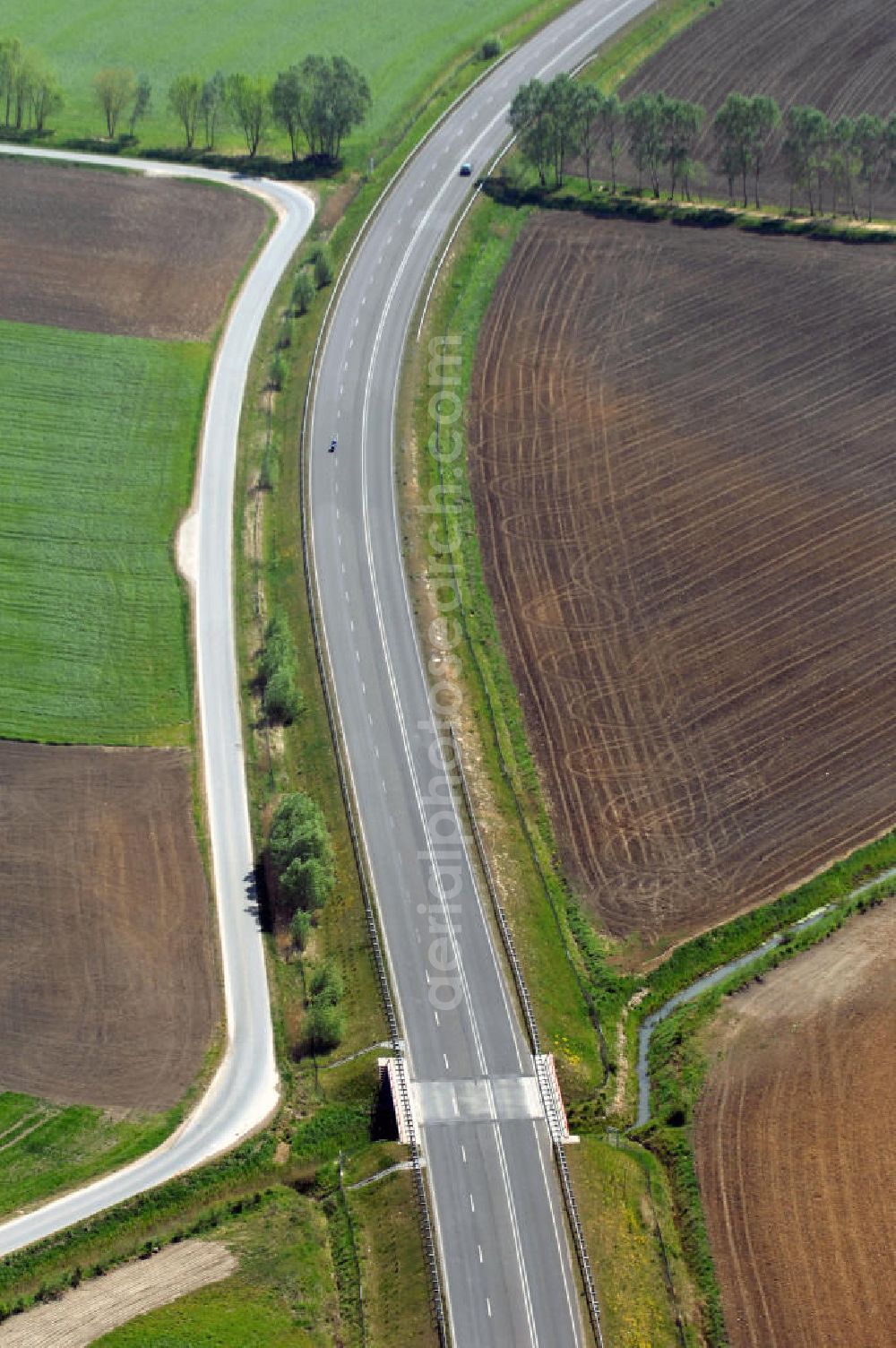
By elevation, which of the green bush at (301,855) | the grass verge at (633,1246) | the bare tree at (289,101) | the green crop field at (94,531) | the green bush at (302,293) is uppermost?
the bare tree at (289,101)

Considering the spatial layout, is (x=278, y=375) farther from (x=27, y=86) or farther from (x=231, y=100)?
(x=27, y=86)

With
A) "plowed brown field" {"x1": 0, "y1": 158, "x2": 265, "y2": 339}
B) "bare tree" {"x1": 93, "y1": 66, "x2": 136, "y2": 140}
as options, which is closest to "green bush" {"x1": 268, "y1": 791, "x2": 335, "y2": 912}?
"plowed brown field" {"x1": 0, "y1": 158, "x2": 265, "y2": 339}

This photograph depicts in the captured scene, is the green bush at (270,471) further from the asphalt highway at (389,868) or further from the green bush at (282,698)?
the green bush at (282,698)

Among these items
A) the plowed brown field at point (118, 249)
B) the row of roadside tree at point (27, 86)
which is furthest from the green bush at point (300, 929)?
the row of roadside tree at point (27, 86)

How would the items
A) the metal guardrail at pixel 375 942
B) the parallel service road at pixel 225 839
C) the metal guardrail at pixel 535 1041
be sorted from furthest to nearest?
the parallel service road at pixel 225 839, the metal guardrail at pixel 375 942, the metal guardrail at pixel 535 1041

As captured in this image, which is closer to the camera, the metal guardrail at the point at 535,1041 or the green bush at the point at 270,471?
the metal guardrail at the point at 535,1041

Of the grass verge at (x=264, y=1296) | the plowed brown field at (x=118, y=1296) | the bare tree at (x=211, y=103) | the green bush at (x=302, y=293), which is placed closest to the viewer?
the grass verge at (x=264, y=1296)
